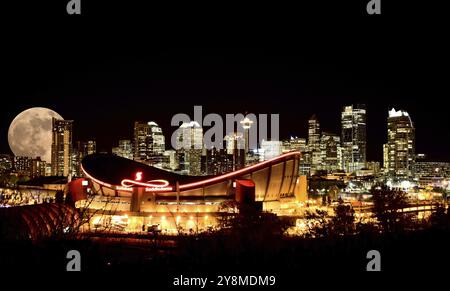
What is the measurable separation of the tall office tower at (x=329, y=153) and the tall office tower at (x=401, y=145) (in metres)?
18.6

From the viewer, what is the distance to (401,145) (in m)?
154

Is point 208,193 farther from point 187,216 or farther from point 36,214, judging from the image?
point 36,214

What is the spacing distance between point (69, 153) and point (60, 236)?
120825mm

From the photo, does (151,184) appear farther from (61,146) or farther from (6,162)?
(6,162)

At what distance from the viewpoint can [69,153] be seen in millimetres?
125188

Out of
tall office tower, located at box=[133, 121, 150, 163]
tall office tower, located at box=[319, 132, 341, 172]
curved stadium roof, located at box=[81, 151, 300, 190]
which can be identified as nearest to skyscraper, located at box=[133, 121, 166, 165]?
tall office tower, located at box=[133, 121, 150, 163]

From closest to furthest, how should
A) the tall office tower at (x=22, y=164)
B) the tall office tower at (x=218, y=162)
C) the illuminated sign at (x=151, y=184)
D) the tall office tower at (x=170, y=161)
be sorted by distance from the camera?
the illuminated sign at (x=151, y=184) → the tall office tower at (x=22, y=164) → the tall office tower at (x=218, y=162) → the tall office tower at (x=170, y=161)

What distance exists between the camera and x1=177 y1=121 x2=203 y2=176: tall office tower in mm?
134750

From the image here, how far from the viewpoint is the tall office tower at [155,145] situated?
140500mm

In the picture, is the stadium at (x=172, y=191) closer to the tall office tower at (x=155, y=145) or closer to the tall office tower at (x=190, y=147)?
the tall office tower at (x=190, y=147)

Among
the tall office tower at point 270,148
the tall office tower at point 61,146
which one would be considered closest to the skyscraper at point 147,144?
the tall office tower at point 61,146

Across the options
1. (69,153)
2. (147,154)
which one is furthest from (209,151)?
(69,153)

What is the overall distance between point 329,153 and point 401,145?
82.1 feet

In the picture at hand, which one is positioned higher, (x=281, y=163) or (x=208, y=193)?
(x=281, y=163)
